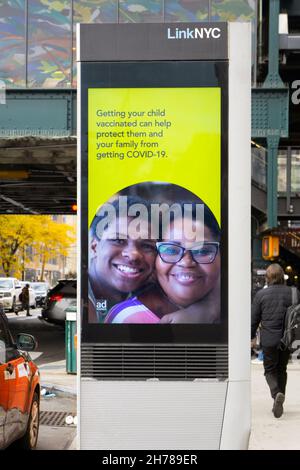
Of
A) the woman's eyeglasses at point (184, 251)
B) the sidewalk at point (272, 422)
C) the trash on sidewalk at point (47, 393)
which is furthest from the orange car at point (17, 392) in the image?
the trash on sidewalk at point (47, 393)

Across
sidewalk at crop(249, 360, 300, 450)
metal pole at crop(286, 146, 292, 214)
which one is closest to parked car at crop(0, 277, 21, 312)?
metal pole at crop(286, 146, 292, 214)

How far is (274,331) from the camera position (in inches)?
332

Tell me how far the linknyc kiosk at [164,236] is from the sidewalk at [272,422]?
222cm

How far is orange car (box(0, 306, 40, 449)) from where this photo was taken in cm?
569

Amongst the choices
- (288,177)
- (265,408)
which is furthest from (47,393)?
(288,177)

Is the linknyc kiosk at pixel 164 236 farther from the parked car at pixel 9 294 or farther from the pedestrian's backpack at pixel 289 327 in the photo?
the parked car at pixel 9 294

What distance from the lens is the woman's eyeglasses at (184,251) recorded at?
491cm

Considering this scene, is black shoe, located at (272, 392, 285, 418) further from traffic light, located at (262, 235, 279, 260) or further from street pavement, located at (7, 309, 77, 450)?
traffic light, located at (262, 235, 279, 260)

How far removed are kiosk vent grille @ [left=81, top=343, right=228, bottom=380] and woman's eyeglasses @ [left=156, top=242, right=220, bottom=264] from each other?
619 millimetres

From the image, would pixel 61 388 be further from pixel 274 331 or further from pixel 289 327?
pixel 289 327

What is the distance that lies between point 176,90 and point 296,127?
20.2 m

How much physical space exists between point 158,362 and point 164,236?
905 mm

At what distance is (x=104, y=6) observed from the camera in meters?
18.2

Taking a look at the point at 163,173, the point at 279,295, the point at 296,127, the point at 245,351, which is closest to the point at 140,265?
the point at 163,173
